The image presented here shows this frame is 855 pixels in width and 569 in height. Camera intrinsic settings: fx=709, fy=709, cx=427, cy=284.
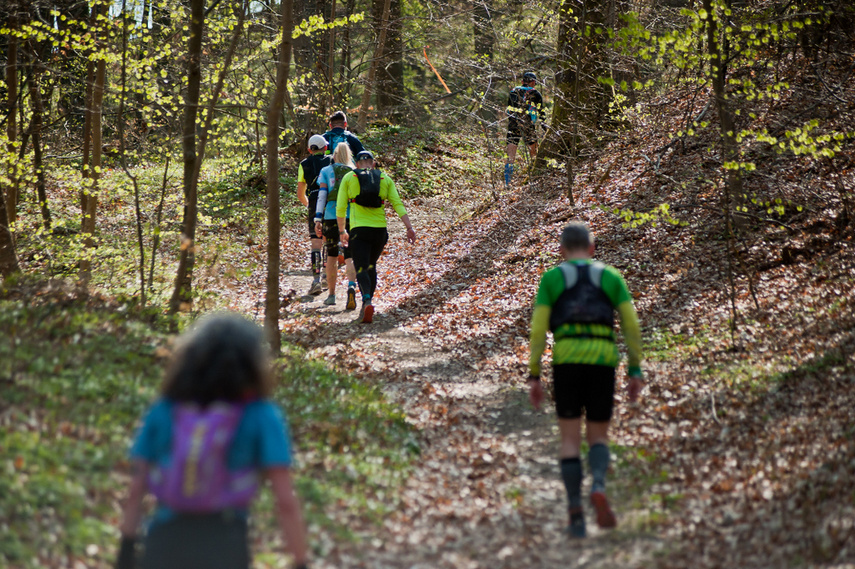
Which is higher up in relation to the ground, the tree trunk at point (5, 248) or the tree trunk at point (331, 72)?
the tree trunk at point (331, 72)

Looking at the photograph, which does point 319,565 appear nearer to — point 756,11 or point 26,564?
point 26,564

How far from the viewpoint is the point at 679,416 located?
24.4ft

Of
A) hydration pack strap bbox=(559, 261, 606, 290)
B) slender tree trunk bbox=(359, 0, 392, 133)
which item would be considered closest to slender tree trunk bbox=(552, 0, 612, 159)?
slender tree trunk bbox=(359, 0, 392, 133)

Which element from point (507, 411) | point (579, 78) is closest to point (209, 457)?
point (507, 411)

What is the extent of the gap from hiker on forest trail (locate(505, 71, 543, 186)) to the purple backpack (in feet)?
42.9

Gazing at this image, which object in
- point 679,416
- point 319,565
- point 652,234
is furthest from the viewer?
point 652,234

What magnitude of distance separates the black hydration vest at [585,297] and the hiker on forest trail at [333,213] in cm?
683

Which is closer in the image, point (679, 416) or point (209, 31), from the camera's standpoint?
point (679, 416)

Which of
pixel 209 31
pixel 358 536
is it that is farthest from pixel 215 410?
pixel 209 31

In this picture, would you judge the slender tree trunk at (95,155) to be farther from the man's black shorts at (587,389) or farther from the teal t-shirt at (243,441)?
the teal t-shirt at (243,441)

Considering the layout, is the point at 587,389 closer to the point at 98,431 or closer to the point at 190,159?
the point at 98,431

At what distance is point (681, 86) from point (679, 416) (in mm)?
13411

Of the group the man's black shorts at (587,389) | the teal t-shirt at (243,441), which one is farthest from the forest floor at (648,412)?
the teal t-shirt at (243,441)

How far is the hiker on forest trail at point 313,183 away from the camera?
502 inches
